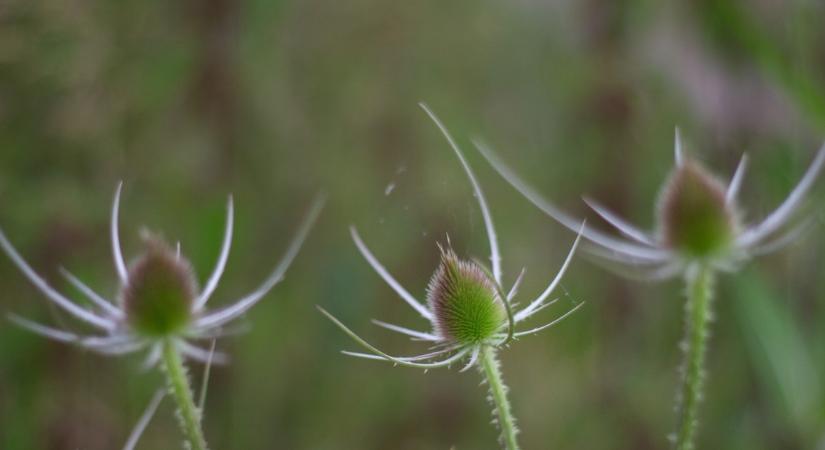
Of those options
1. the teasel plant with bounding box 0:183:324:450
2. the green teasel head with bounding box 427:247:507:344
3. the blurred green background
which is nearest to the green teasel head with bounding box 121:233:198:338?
the teasel plant with bounding box 0:183:324:450

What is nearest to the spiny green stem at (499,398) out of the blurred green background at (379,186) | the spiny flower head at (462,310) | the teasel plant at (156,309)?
the spiny flower head at (462,310)

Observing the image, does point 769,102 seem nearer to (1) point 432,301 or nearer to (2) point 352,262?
(2) point 352,262

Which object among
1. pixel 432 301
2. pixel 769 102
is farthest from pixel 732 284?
pixel 432 301

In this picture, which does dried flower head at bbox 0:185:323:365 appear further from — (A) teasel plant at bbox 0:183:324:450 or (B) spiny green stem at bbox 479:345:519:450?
(B) spiny green stem at bbox 479:345:519:450

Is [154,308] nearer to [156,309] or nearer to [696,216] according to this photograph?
[156,309]

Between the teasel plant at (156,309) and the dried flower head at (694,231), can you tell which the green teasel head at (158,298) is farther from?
the dried flower head at (694,231)
